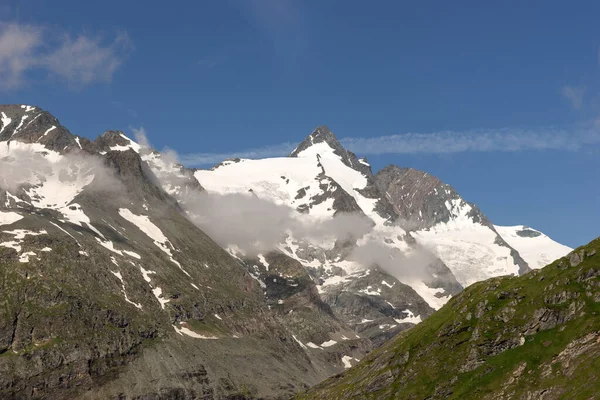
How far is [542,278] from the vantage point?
174 m

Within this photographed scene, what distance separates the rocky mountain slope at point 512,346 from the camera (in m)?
141

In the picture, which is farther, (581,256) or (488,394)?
(581,256)

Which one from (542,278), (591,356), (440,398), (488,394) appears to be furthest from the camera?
(542,278)

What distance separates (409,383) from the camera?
580 ft

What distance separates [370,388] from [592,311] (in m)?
61.6

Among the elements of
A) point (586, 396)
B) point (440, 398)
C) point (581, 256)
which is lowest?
point (586, 396)

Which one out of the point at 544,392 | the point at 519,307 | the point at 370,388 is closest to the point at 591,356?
the point at 544,392

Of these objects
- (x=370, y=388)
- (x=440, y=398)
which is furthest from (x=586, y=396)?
(x=370, y=388)

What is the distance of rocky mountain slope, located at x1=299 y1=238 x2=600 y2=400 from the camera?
14062 centimetres

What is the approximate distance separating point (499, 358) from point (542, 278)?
25.9m

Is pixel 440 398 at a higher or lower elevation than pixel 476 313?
lower

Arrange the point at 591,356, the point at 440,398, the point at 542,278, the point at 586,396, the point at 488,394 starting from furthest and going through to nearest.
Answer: the point at 542,278
the point at 440,398
the point at 488,394
the point at 591,356
the point at 586,396

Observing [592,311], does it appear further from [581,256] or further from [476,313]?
[476,313]

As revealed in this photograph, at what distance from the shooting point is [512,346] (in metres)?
160
